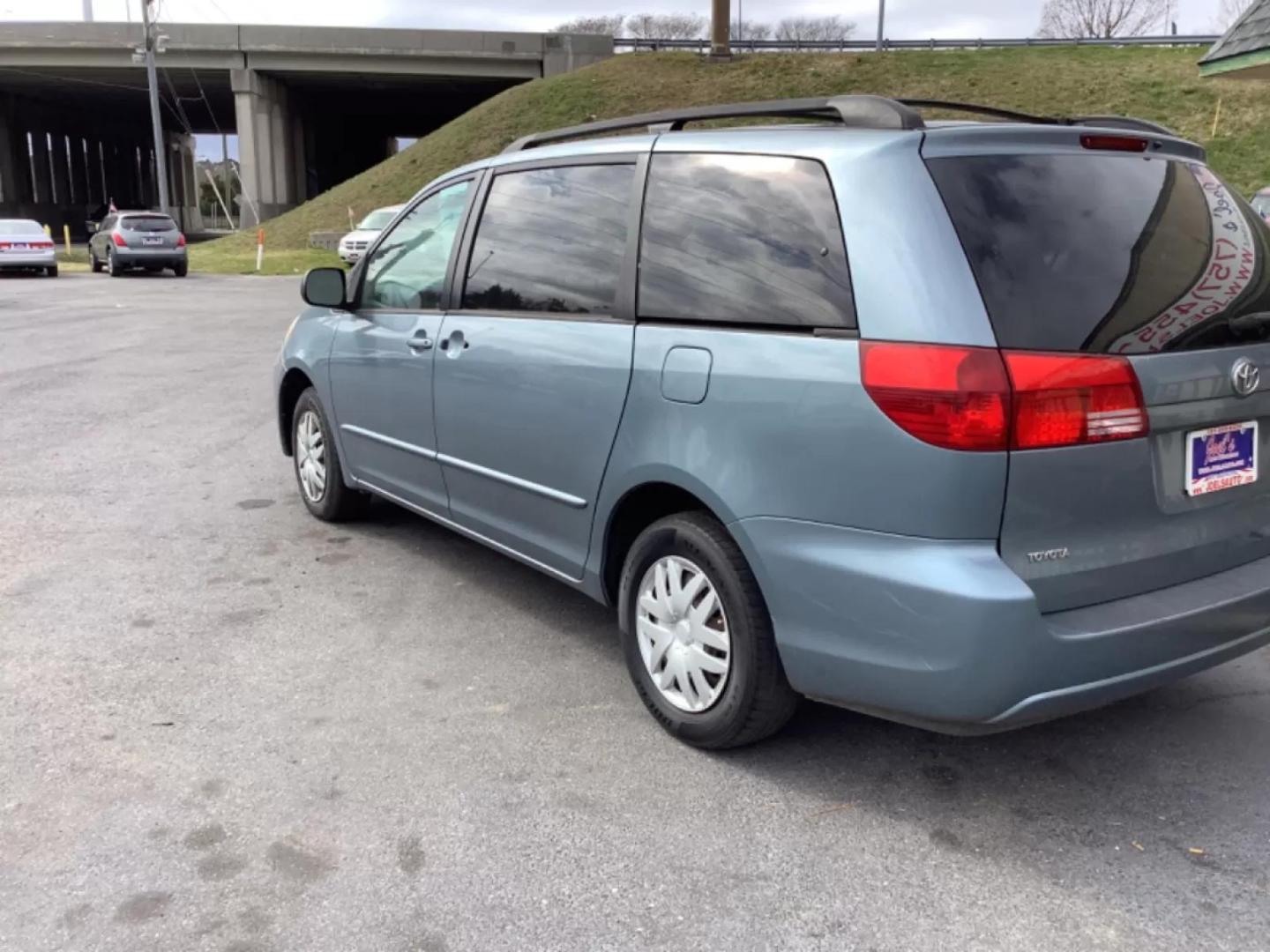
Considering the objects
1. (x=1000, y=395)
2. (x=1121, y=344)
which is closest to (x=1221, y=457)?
(x=1121, y=344)

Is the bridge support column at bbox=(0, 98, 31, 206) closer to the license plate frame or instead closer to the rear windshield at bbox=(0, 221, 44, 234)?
the rear windshield at bbox=(0, 221, 44, 234)

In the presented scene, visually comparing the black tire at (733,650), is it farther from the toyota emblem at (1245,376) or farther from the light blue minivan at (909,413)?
the toyota emblem at (1245,376)

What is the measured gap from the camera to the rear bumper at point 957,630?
2631mm

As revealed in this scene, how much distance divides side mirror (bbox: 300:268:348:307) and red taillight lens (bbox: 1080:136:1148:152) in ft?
11.0

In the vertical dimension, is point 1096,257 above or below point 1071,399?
above

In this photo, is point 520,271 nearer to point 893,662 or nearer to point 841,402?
point 841,402

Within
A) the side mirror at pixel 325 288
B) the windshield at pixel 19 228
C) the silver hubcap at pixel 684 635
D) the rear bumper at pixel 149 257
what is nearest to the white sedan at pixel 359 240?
the rear bumper at pixel 149 257

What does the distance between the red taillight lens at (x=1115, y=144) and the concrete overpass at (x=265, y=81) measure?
4744 centimetres

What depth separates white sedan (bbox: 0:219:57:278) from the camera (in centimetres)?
2427

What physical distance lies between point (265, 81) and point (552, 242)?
1972 inches

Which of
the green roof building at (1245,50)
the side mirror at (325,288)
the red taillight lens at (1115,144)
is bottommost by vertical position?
the side mirror at (325,288)

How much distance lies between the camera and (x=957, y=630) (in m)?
2.63

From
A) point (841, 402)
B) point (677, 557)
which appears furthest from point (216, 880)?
point (841, 402)

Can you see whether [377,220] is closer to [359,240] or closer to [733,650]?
[359,240]
